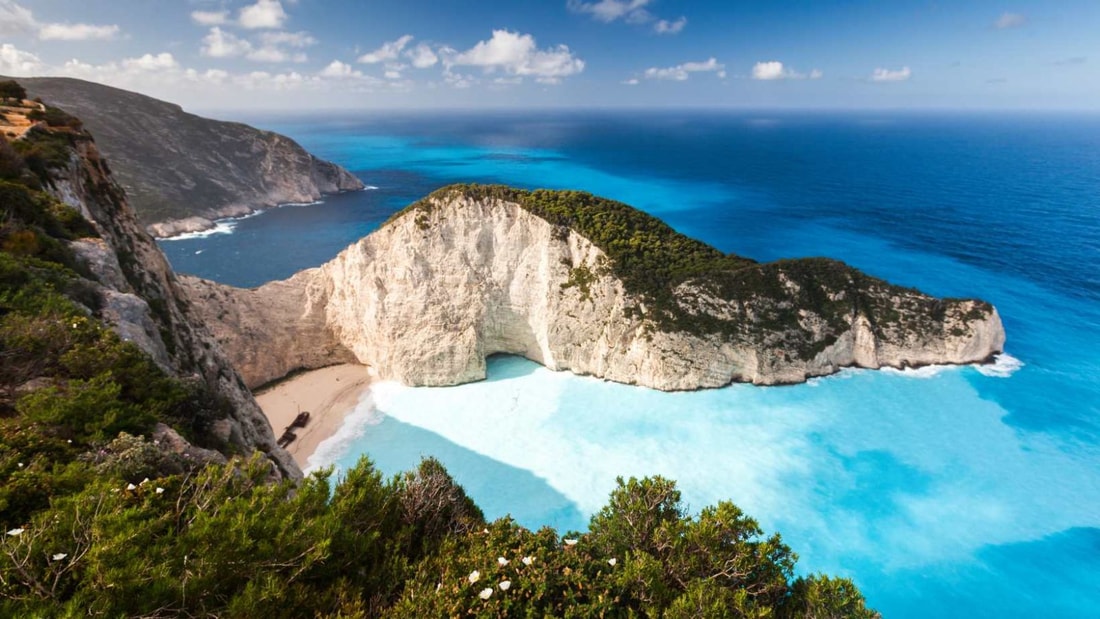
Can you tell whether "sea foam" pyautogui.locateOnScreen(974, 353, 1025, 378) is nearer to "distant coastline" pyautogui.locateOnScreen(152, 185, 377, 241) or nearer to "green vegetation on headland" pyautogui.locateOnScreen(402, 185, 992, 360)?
"green vegetation on headland" pyautogui.locateOnScreen(402, 185, 992, 360)

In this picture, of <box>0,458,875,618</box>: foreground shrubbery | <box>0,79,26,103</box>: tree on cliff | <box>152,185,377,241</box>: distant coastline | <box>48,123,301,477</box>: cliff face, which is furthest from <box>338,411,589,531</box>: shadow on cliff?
<box>152,185,377,241</box>: distant coastline

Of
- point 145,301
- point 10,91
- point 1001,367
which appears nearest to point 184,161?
point 10,91

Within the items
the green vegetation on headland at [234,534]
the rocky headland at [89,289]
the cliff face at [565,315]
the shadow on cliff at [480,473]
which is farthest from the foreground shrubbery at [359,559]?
the cliff face at [565,315]

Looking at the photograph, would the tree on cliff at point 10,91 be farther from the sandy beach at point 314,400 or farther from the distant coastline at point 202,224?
the distant coastline at point 202,224

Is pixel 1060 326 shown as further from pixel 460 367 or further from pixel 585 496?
pixel 460 367

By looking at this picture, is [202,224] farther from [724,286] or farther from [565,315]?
[724,286]
